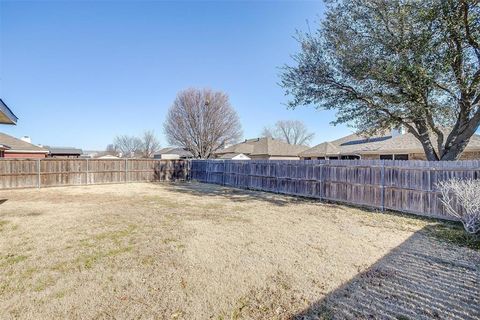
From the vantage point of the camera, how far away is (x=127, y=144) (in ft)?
197

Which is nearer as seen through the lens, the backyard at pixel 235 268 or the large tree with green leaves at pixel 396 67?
the backyard at pixel 235 268

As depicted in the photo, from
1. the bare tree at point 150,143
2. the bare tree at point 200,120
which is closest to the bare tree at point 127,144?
the bare tree at point 150,143

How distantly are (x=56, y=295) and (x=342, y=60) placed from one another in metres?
9.93

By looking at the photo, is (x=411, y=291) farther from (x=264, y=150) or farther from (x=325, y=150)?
(x=264, y=150)

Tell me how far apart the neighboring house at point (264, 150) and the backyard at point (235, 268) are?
2311cm

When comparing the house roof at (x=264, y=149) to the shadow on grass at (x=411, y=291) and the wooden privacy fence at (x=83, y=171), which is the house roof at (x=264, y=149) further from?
the shadow on grass at (x=411, y=291)

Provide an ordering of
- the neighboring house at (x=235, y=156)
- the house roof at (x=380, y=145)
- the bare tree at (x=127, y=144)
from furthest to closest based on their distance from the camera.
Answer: the bare tree at (x=127, y=144)
the neighboring house at (x=235, y=156)
the house roof at (x=380, y=145)

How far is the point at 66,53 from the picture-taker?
43.0 feet

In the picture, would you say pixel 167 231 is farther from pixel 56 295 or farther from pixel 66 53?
pixel 66 53

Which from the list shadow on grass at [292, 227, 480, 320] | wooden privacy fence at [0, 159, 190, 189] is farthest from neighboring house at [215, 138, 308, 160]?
shadow on grass at [292, 227, 480, 320]

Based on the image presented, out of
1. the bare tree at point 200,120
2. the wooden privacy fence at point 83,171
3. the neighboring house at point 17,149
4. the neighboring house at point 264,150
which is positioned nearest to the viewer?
the wooden privacy fence at point 83,171

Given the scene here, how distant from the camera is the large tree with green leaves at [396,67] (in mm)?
7355

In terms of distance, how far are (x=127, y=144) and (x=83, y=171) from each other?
4797 cm

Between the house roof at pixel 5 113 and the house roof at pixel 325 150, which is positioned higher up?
the house roof at pixel 5 113
